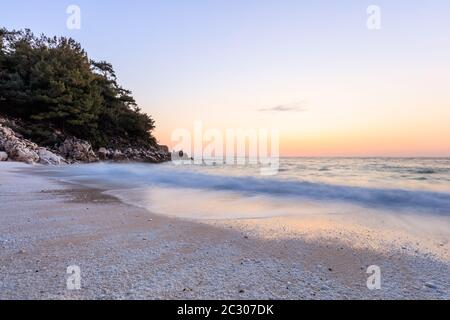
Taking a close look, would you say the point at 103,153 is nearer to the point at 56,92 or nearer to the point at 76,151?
the point at 76,151

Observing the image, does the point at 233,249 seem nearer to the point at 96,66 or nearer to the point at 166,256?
the point at 166,256

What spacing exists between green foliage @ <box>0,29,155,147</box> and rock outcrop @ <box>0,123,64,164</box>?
3.37 meters

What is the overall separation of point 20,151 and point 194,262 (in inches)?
600

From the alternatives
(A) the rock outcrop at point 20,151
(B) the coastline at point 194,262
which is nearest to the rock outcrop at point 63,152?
(A) the rock outcrop at point 20,151

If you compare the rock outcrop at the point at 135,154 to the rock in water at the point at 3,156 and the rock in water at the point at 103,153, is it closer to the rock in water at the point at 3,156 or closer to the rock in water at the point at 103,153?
the rock in water at the point at 103,153

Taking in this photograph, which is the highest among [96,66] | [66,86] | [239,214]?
[96,66]

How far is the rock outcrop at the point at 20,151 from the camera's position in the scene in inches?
552

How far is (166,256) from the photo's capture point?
2273 millimetres

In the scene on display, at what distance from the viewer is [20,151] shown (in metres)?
14.2

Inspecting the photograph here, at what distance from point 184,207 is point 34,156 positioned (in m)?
13.4

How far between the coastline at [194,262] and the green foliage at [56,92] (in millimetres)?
18709
